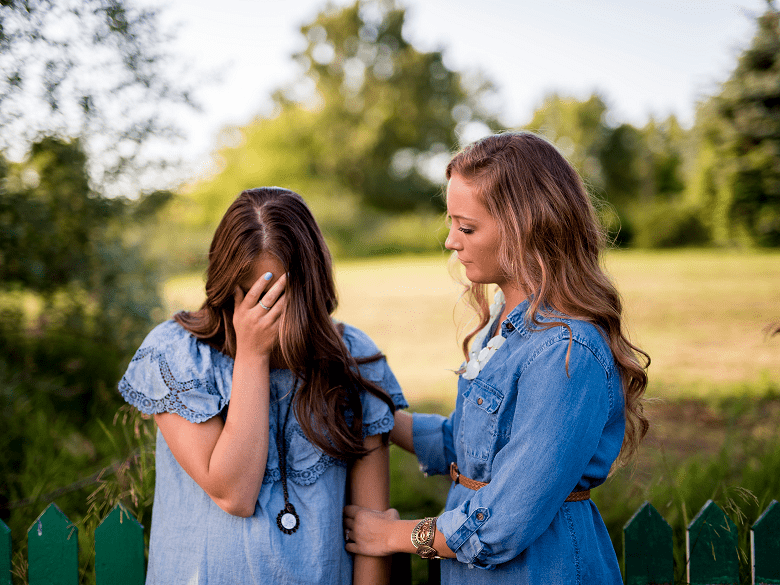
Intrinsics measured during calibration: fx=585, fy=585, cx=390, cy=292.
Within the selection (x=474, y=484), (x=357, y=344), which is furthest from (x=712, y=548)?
(x=357, y=344)

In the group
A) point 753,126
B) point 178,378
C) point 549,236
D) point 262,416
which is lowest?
point 262,416

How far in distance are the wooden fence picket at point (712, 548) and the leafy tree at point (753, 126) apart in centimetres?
278

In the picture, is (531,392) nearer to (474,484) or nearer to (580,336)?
(580,336)

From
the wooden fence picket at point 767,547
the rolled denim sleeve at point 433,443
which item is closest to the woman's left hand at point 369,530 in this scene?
the rolled denim sleeve at point 433,443

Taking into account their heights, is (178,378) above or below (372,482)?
above

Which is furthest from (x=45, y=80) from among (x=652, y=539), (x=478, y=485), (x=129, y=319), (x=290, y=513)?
(x=652, y=539)

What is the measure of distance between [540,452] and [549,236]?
1.85ft

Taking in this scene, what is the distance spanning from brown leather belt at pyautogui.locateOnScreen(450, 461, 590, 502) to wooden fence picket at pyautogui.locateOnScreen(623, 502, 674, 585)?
50cm

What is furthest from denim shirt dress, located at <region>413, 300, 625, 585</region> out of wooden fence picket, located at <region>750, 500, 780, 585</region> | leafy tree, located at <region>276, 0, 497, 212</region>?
leafy tree, located at <region>276, 0, 497, 212</region>

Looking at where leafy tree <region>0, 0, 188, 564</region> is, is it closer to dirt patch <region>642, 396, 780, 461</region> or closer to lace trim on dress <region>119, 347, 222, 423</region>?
lace trim on dress <region>119, 347, 222, 423</region>

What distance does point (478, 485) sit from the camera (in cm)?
157

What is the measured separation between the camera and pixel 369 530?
1.68 metres

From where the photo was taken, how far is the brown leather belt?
60.0 inches

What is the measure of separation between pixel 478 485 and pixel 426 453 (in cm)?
40
